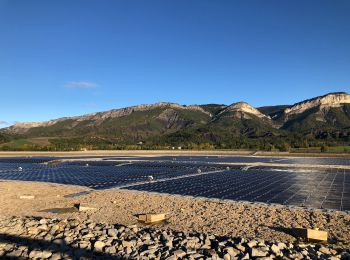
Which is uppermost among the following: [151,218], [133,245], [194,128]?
[194,128]

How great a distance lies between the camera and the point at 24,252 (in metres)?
8.70

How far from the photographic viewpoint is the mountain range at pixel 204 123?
384ft

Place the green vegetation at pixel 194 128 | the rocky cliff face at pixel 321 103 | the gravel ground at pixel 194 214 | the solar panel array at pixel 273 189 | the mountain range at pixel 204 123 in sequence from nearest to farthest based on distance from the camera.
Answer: the gravel ground at pixel 194 214
the solar panel array at pixel 273 189
the green vegetation at pixel 194 128
the mountain range at pixel 204 123
the rocky cliff face at pixel 321 103

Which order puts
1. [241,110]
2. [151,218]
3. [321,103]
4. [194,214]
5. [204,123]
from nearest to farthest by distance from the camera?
1. [151,218]
2. [194,214]
3. [204,123]
4. [321,103]
5. [241,110]

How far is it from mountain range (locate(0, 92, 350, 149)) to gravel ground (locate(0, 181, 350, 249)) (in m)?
92.9

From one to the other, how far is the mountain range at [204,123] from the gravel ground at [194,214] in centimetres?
9295

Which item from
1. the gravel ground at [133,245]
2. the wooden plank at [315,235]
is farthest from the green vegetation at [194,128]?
the gravel ground at [133,245]

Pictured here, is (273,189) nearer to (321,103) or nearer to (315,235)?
(315,235)

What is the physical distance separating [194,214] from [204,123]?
14235cm

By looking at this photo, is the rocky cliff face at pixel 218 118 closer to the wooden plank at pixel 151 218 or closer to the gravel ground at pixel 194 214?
the gravel ground at pixel 194 214

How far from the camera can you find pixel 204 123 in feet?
506

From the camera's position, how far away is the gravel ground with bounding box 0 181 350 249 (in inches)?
406

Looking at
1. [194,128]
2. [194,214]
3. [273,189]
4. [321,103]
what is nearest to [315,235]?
[194,214]

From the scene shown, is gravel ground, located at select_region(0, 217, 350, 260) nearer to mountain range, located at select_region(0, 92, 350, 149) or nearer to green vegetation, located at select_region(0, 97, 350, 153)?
green vegetation, located at select_region(0, 97, 350, 153)
